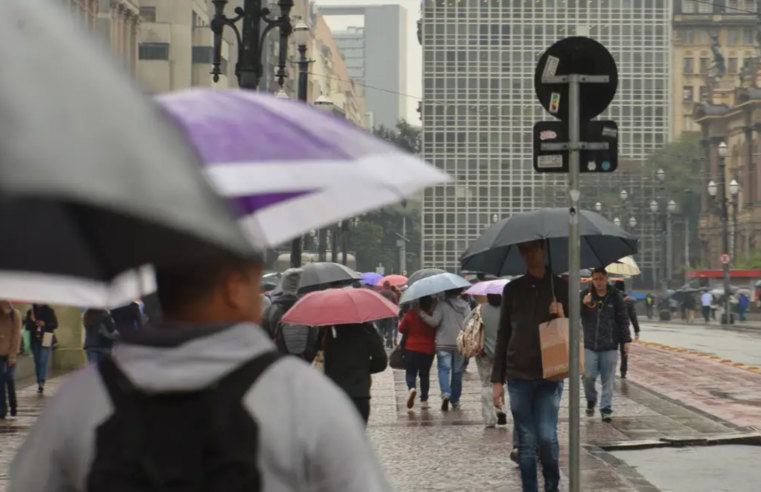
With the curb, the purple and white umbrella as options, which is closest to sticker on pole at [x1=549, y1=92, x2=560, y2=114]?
the purple and white umbrella

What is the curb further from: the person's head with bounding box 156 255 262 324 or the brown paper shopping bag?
the person's head with bounding box 156 255 262 324

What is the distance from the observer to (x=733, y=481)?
10945mm

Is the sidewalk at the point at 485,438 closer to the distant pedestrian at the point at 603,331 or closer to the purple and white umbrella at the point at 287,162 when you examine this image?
the distant pedestrian at the point at 603,331

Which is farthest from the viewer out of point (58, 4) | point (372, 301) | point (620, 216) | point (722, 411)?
point (620, 216)

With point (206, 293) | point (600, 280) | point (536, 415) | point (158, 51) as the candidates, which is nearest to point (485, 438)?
point (600, 280)

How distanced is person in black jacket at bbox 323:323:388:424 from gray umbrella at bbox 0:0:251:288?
25.5 ft

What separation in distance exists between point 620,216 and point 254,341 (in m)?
121

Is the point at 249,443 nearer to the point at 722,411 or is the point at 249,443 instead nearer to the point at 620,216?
the point at 722,411

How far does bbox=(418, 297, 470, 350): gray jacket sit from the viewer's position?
17.2 m

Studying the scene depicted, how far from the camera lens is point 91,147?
178cm

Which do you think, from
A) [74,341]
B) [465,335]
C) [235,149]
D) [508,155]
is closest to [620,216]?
[508,155]

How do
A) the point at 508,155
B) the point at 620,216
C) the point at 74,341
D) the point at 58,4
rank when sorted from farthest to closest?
1. the point at 508,155
2. the point at 620,216
3. the point at 74,341
4. the point at 58,4

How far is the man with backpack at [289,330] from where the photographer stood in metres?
10.6

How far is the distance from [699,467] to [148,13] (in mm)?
74001
